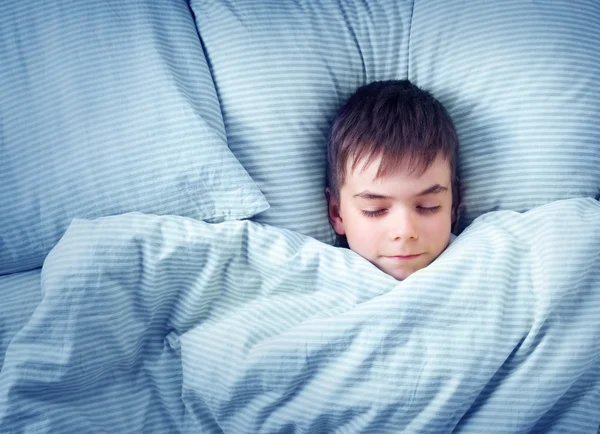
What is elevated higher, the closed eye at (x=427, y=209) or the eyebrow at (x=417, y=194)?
the eyebrow at (x=417, y=194)

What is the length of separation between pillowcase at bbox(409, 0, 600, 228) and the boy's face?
0.11 meters

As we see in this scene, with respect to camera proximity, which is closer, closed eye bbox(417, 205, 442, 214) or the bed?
the bed

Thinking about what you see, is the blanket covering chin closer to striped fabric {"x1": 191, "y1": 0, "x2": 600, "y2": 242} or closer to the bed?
the bed

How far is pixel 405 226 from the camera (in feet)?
3.32

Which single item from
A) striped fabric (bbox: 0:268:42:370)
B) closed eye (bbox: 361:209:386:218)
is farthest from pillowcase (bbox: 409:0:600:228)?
striped fabric (bbox: 0:268:42:370)

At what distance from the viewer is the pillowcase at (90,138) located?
1.01 metres

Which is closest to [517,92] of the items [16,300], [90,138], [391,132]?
[391,132]

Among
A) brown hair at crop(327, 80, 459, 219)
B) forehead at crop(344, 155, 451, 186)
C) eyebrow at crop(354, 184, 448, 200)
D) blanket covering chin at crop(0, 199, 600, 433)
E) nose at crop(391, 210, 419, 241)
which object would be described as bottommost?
blanket covering chin at crop(0, 199, 600, 433)

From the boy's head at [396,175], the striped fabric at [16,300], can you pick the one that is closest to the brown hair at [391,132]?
the boy's head at [396,175]

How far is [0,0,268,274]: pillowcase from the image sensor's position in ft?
3.32

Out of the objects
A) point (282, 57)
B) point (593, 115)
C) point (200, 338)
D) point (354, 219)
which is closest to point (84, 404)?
point (200, 338)

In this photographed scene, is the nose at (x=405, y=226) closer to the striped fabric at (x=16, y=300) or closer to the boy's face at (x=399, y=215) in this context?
the boy's face at (x=399, y=215)

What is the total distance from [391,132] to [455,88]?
20 cm

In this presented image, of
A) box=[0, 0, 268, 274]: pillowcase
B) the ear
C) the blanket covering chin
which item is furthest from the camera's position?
the ear
